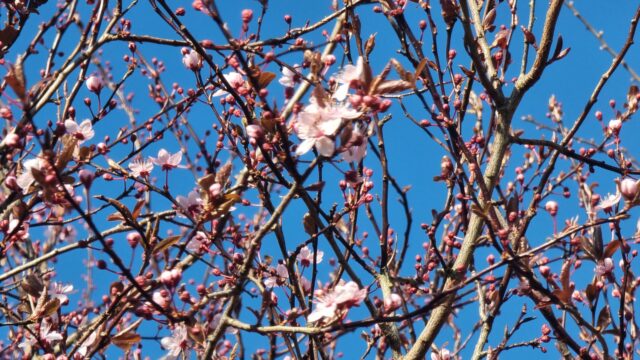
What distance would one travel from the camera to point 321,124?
1714 mm

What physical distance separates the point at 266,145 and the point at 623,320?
1362 millimetres

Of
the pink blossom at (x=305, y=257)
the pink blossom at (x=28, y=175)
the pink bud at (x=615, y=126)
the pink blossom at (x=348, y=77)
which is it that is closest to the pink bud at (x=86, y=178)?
the pink blossom at (x=28, y=175)

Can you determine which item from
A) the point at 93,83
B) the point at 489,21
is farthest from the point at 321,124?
the point at 93,83

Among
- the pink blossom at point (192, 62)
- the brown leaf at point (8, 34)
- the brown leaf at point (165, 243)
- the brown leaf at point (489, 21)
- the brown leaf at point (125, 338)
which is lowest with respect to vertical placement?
the brown leaf at point (125, 338)

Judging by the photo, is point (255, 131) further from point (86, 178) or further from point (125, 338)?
point (125, 338)

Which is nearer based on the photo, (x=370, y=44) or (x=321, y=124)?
(x=321, y=124)

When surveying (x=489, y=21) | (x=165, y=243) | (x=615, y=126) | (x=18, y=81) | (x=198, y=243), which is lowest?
(x=165, y=243)

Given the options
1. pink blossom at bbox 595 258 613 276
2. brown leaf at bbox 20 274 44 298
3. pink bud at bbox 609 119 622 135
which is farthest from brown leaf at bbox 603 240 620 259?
brown leaf at bbox 20 274 44 298

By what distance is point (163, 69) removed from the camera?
4.86 metres

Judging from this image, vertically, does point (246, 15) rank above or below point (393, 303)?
above

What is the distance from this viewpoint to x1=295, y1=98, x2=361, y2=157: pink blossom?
1.68m

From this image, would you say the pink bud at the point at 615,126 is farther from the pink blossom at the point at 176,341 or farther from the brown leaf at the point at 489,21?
the pink blossom at the point at 176,341

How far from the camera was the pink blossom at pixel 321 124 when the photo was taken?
1.68m

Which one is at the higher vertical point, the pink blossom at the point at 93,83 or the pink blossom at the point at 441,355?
the pink blossom at the point at 93,83
